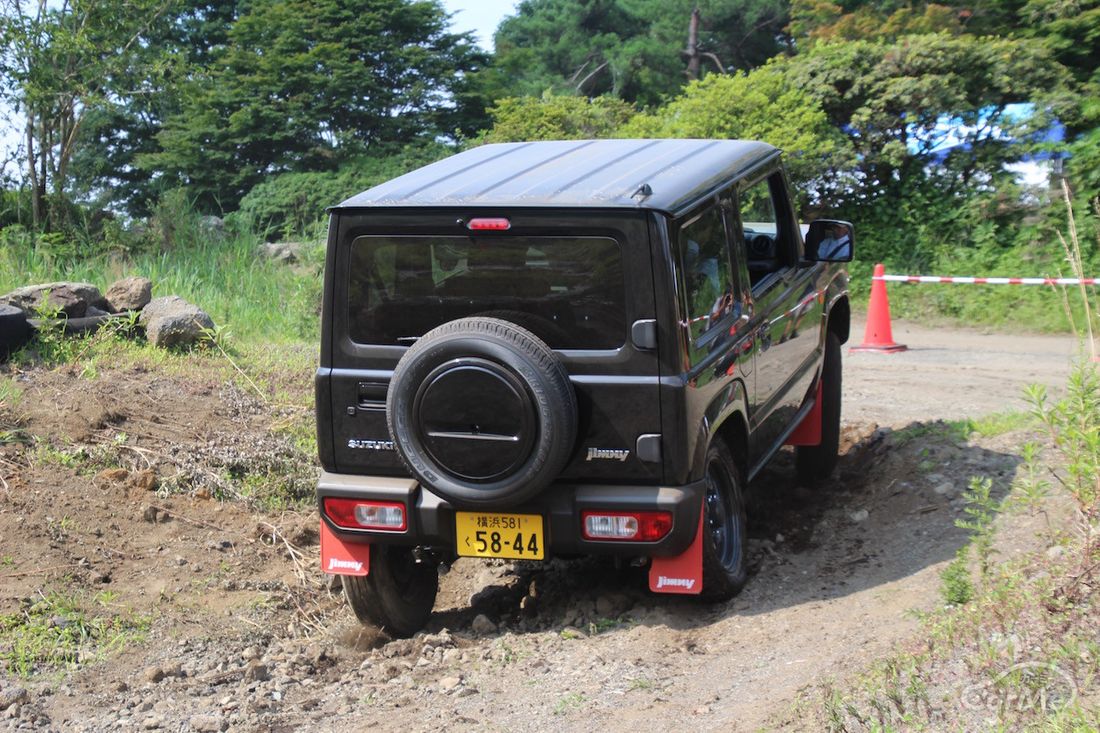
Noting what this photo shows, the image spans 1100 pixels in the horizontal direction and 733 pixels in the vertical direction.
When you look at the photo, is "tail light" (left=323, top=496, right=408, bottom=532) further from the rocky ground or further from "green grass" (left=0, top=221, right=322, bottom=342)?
"green grass" (left=0, top=221, right=322, bottom=342)

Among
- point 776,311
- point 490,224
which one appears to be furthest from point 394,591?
point 776,311

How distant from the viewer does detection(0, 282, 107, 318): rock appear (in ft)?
28.2

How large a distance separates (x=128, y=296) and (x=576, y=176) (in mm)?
5490

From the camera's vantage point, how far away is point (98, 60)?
1497 cm

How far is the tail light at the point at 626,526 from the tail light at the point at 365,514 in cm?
78

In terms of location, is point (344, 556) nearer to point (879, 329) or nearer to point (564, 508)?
point (564, 508)

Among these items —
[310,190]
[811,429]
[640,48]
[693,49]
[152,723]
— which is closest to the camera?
[152,723]

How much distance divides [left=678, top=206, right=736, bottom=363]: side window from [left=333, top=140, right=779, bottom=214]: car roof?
140mm

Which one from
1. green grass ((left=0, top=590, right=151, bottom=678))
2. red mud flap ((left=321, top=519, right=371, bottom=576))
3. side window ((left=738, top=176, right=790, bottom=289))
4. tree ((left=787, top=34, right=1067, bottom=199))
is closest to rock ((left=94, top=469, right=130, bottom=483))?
green grass ((left=0, top=590, right=151, bottom=678))

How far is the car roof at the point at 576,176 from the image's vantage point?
15.5 feet

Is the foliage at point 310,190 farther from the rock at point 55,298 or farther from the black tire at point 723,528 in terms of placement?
the black tire at point 723,528

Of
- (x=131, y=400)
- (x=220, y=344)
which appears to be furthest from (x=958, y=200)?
(x=131, y=400)

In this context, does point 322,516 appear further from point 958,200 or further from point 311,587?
point 958,200

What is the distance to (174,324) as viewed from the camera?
880cm
